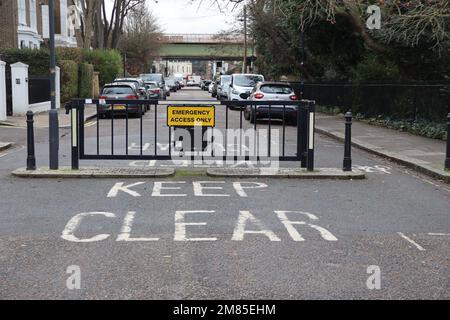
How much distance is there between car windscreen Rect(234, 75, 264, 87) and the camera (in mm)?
30678

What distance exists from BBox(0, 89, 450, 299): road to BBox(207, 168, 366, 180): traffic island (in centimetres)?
20

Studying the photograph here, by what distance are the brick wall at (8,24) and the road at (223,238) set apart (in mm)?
26852

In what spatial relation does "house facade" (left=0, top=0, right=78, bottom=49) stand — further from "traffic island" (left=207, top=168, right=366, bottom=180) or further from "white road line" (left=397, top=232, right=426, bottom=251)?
"white road line" (left=397, top=232, right=426, bottom=251)

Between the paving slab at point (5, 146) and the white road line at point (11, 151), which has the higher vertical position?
the paving slab at point (5, 146)

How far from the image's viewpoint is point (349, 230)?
6965mm

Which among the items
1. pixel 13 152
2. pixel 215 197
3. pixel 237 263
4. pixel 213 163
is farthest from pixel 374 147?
pixel 237 263

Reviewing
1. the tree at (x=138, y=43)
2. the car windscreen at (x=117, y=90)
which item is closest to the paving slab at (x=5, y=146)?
the car windscreen at (x=117, y=90)

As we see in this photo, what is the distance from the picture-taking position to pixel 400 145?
15.5 meters

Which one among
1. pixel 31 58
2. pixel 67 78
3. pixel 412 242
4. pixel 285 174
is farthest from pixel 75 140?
pixel 67 78

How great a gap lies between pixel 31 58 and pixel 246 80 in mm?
10549

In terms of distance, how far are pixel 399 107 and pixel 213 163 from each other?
1156 centimetres

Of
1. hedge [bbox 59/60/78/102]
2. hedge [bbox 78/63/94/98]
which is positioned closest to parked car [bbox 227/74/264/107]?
hedge [bbox 59/60/78/102]

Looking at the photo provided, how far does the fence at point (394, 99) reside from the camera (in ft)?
59.6

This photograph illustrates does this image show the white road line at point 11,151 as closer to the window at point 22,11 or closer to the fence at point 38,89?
the fence at point 38,89
